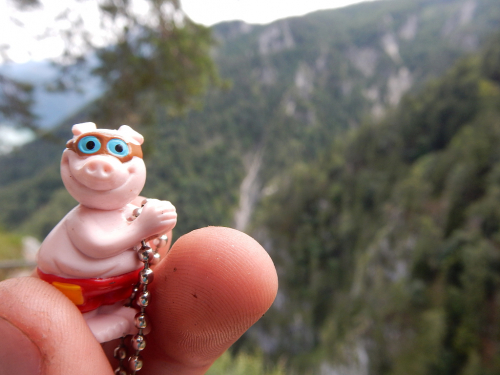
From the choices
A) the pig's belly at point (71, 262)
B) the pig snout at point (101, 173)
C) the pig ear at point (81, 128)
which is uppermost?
the pig ear at point (81, 128)

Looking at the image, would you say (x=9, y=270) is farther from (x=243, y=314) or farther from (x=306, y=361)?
(x=306, y=361)

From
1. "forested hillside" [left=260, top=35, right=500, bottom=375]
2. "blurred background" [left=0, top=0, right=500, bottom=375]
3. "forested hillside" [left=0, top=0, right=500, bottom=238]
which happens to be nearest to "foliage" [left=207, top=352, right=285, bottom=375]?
"blurred background" [left=0, top=0, right=500, bottom=375]

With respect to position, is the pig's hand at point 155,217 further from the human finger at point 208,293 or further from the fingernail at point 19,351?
the fingernail at point 19,351

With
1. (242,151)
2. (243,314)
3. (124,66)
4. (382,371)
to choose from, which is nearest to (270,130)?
(242,151)

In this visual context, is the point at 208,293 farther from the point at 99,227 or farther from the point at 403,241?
the point at 403,241

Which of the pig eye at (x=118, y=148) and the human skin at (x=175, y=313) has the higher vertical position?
the pig eye at (x=118, y=148)

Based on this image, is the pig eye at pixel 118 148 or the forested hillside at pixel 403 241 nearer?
the pig eye at pixel 118 148

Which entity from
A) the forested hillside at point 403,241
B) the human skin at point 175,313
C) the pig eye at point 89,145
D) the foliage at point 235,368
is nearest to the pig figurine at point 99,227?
the pig eye at point 89,145

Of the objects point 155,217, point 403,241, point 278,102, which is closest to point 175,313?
point 155,217
